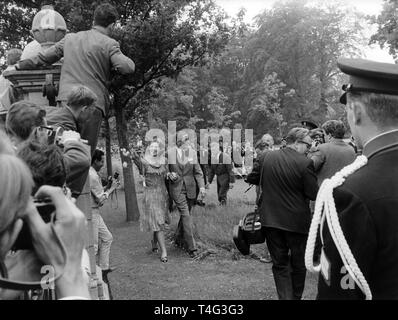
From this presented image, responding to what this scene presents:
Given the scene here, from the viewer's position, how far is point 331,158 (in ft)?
20.0

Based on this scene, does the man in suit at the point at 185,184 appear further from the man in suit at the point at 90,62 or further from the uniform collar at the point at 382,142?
the uniform collar at the point at 382,142

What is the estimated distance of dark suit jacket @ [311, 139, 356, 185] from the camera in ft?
19.8

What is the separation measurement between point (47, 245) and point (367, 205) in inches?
45.2

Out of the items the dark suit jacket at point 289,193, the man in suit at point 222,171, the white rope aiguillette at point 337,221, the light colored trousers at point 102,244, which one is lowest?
the man in suit at point 222,171

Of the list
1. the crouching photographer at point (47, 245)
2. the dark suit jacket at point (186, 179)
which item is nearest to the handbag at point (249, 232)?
the dark suit jacket at point (186, 179)

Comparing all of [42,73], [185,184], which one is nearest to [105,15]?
[42,73]

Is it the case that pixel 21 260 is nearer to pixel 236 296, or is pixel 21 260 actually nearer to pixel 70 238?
pixel 70 238

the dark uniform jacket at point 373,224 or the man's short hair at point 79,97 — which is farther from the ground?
the man's short hair at point 79,97

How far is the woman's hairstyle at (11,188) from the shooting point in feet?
4.43

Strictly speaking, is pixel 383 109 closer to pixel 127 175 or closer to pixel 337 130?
pixel 337 130

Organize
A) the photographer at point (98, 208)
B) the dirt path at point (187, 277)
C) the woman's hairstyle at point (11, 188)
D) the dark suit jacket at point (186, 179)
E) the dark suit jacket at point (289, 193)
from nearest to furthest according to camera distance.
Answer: the woman's hairstyle at point (11, 188), the dark suit jacket at point (289, 193), the photographer at point (98, 208), the dirt path at point (187, 277), the dark suit jacket at point (186, 179)

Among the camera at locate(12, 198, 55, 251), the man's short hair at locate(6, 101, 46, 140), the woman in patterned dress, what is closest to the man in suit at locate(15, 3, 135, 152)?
the man's short hair at locate(6, 101, 46, 140)

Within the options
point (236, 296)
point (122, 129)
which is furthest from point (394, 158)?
point (122, 129)

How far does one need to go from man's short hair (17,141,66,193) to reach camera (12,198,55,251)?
14.5 inches
